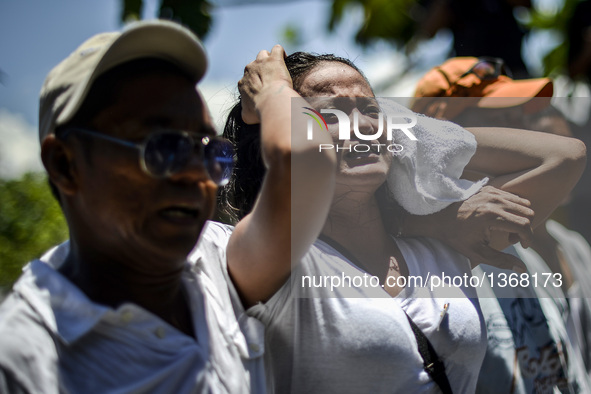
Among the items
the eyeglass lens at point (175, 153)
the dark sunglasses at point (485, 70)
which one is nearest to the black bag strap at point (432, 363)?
the eyeglass lens at point (175, 153)

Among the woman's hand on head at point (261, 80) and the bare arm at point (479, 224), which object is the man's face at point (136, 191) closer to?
the woman's hand on head at point (261, 80)

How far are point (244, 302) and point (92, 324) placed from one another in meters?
0.46

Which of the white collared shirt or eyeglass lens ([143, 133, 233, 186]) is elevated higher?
eyeglass lens ([143, 133, 233, 186])

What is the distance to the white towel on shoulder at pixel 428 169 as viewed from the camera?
1907 mm

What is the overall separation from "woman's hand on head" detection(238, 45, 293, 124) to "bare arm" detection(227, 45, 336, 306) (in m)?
0.02

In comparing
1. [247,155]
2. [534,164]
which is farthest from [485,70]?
[247,155]

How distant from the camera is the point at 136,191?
130 cm

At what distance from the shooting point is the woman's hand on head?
1.62 meters

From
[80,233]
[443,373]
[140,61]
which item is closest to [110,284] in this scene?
[80,233]

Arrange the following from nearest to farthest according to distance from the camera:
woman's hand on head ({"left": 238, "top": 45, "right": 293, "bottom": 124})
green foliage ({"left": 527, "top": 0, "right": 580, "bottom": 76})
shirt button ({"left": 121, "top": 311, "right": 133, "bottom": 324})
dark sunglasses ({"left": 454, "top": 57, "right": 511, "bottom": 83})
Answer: shirt button ({"left": 121, "top": 311, "right": 133, "bottom": 324}) < woman's hand on head ({"left": 238, "top": 45, "right": 293, "bottom": 124}) < dark sunglasses ({"left": 454, "top": 57, "right": 511, "bottom": 83}) < green foliage ({"left": 527, "top": 0, "right": 580, "bottom": 76})

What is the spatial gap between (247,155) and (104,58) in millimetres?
720

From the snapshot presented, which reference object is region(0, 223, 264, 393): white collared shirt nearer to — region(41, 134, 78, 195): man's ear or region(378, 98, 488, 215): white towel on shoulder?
region(41, 134, 78, 195): man's ear

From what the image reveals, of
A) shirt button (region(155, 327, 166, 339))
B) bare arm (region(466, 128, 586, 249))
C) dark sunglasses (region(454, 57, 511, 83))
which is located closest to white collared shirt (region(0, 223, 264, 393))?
shirt button (region(155, 327, 166, 339))

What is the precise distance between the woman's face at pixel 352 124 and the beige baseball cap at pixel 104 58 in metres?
0.48
